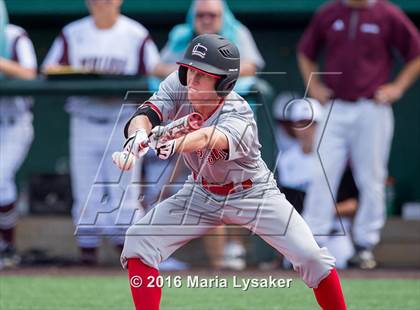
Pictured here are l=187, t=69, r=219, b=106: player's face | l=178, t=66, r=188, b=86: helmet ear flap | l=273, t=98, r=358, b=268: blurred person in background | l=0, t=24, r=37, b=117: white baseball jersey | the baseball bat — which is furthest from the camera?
l=273, t=98, r=358, b=268: blurred person in background

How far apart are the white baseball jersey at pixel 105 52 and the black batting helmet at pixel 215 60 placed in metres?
3.19

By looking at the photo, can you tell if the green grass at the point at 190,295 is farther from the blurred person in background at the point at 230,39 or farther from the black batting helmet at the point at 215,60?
the black batting helmet at the point at 215,60

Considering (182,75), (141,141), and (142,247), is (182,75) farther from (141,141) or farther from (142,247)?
(142,247)

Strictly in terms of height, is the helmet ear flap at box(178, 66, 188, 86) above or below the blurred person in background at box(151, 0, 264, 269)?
above

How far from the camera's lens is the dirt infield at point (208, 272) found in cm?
743

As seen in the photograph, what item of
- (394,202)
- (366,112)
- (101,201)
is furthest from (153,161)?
(394,202)

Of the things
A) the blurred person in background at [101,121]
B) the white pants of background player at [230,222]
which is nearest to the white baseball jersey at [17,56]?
the blurred person in background at [101,121]

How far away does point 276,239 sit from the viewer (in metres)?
4.81

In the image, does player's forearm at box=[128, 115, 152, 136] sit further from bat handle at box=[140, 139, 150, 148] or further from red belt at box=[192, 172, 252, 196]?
red belt at box=[192, 172, 252, 196]

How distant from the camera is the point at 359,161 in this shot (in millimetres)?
7871

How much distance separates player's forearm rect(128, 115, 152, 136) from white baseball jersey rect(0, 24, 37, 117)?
3.41m

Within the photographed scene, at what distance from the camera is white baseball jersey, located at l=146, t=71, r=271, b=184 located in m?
4.59

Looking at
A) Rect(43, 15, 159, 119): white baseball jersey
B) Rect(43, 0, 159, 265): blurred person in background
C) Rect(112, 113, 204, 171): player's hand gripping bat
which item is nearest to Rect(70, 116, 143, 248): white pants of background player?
Rect(43, 0, 159, 265): blurred person in background

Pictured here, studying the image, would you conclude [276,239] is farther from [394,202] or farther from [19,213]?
[394,202]
